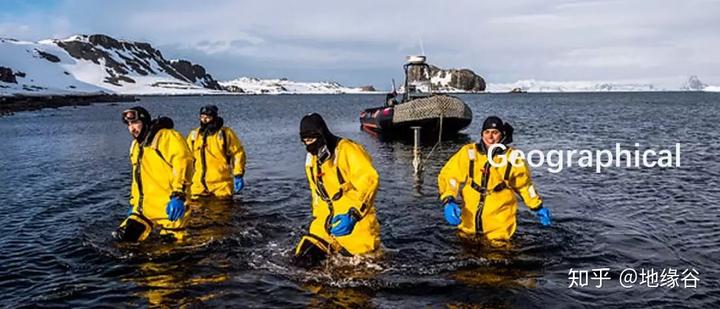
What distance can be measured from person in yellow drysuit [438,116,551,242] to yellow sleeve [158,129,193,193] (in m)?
3.69

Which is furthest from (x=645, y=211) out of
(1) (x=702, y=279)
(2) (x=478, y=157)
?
(2) (x=478, y=157)

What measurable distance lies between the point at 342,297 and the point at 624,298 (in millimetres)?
3572

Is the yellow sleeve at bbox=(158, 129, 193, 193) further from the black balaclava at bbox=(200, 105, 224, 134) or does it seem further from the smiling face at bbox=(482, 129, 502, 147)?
the smiling face at bbox=(482, 129, 502, 147)

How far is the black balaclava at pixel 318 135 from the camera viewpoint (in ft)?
22.0

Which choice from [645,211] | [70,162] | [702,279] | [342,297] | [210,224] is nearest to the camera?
[342,297]

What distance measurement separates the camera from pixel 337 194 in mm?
7016

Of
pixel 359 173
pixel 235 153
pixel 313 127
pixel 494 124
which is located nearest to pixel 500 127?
pixel 494 124

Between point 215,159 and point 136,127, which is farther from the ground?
point 136,127

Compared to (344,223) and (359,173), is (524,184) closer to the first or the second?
(359,173)

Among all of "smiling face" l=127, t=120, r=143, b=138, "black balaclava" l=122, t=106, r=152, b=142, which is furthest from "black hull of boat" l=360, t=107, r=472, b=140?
"smiling face" l=127, t=120, r=143, b=138

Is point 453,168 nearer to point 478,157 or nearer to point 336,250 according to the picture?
point 478,157

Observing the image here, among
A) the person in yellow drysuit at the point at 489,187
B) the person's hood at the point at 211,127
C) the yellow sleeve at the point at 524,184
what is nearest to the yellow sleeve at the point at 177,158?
the person in yellow drysuit at the point at 489,187

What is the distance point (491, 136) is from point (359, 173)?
2205mm

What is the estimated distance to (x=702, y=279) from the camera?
7895mm
